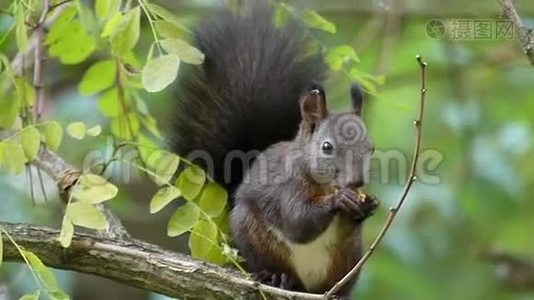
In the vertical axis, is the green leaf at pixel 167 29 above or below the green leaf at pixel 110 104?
above

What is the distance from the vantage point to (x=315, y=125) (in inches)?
88.7

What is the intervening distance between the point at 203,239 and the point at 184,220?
50 millimetres

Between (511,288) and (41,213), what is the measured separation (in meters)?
1.39

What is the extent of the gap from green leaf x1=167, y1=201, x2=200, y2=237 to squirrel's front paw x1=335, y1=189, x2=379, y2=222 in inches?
10.2

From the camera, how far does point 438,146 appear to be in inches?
137

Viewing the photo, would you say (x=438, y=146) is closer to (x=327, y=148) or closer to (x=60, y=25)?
(x=327, y=148)

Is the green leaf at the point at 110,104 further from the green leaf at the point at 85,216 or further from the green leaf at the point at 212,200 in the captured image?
the green leaf at the point at 85,216

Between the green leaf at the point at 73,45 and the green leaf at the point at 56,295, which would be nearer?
the green leaf at the point at 56,295

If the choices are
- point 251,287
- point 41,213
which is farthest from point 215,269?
point 41,213

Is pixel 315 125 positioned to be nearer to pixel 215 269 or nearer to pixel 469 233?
pixel 215 269

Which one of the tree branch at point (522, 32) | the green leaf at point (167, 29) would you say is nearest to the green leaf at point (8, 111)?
the green leaf at point (167, 29)

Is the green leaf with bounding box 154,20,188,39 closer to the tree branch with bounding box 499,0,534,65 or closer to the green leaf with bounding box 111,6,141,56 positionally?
the green leaf with bounding box 111,6,141,56

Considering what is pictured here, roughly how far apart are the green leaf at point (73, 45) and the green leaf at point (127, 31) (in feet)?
1.26

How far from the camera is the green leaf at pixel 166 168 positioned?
2.09 meters
